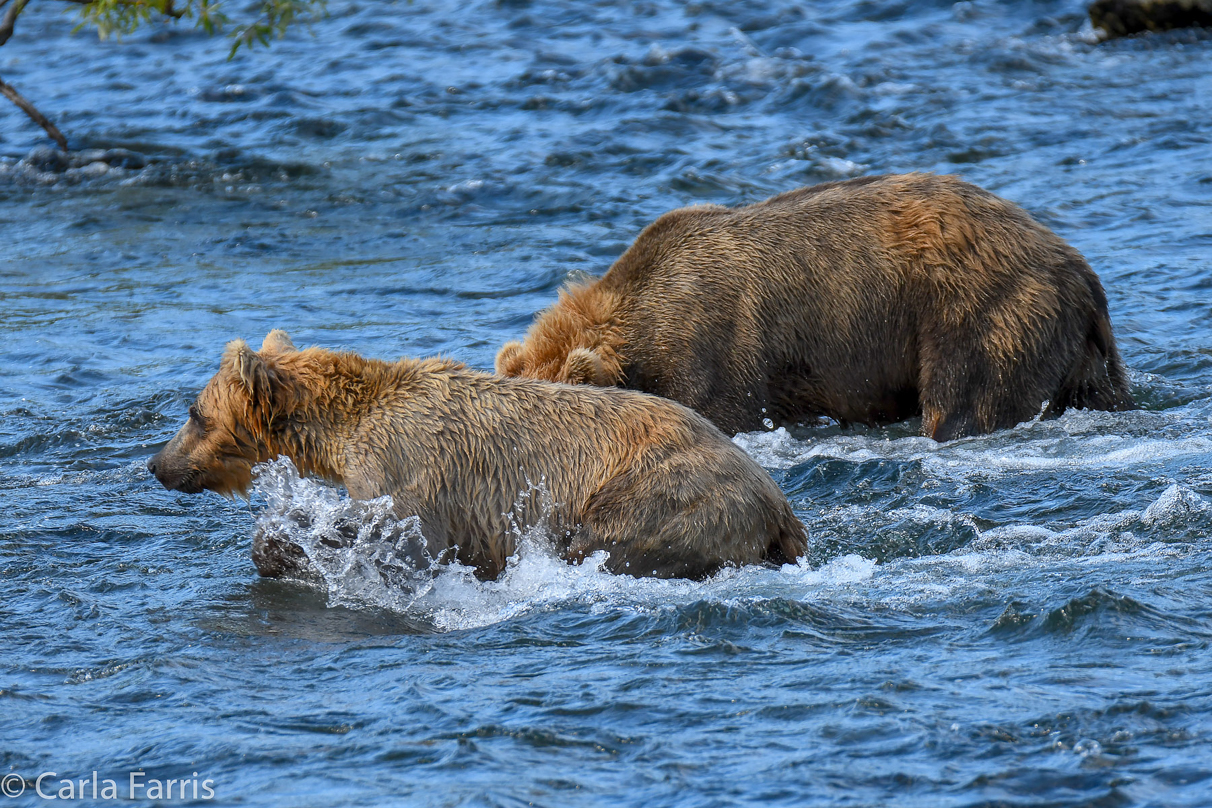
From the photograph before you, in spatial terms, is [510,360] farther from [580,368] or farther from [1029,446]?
[1029,446]

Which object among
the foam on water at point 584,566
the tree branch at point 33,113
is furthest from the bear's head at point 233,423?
the tree branch at point 33,113

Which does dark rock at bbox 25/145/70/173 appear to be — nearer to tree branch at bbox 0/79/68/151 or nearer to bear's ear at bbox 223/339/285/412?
tree branch at bbox 0/79/68/151

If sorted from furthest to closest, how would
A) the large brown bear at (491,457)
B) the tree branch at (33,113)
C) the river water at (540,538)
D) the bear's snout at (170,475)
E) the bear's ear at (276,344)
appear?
the tree branch at (33,113)
the bear's ear at (276,344)
the bear's snout at (170,475)
the large brown bear at (491,457)
the river water at (540,538)

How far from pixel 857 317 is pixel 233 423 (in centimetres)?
350

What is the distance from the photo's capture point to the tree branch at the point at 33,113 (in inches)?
604

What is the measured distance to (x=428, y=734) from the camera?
522cm

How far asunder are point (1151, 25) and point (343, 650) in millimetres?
16585

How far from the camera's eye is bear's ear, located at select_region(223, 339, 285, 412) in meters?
6.72

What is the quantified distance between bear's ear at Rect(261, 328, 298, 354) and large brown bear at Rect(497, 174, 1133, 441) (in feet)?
4.92

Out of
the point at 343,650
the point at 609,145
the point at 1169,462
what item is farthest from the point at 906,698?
the point at 609,145

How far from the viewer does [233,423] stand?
7.00 meters

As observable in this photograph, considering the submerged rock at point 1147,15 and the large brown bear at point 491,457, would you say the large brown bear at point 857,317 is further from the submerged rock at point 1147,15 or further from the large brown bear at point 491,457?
the submerged rock at point 1147,15

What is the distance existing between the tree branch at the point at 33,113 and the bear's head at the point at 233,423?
9.46 meters

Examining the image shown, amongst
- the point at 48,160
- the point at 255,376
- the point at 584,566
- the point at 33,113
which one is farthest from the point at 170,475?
the point at 48,160
